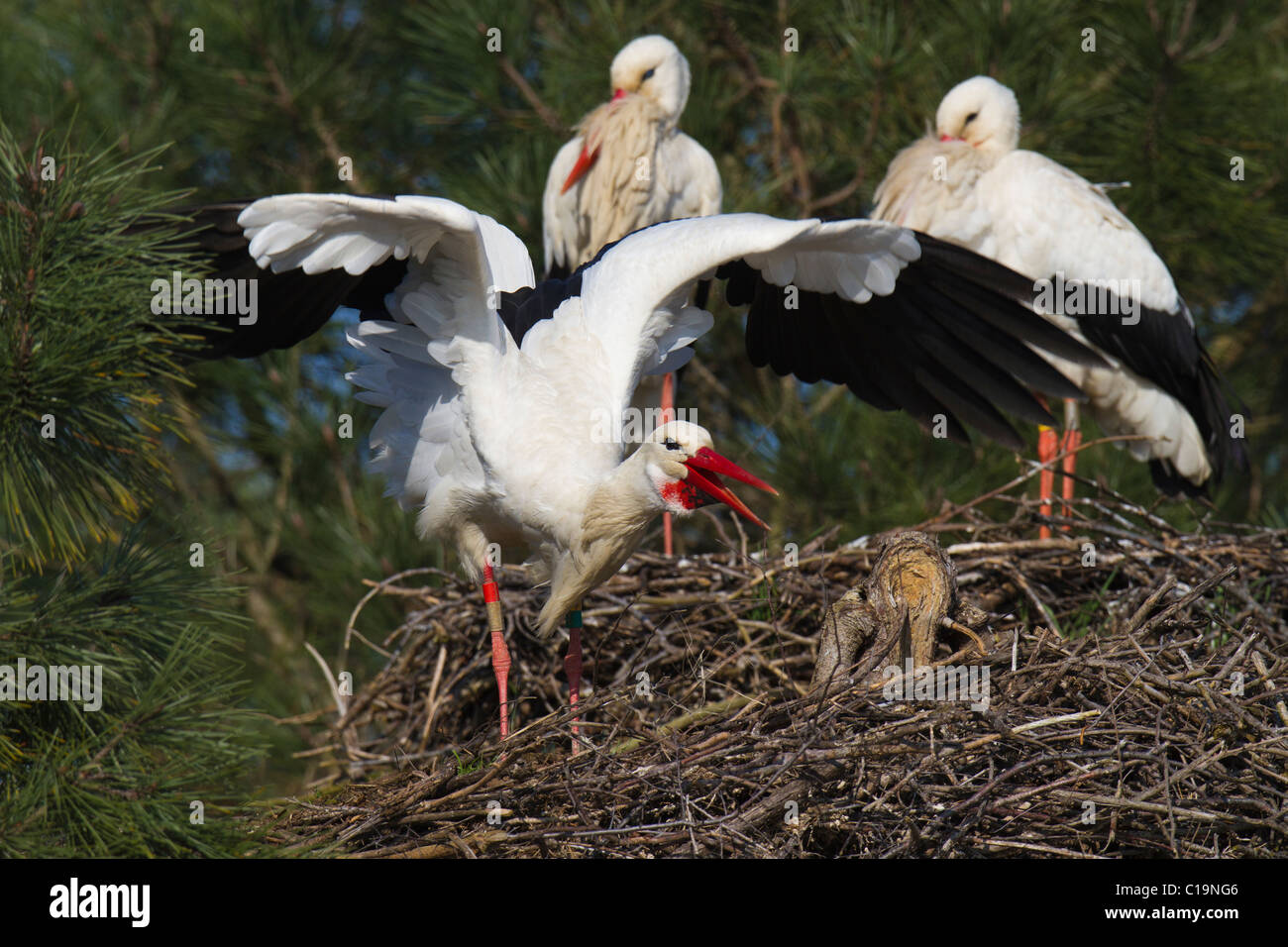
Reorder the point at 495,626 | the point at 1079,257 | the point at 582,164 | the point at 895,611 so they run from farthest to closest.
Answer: the point at 582,164, the point at 1079,257, the point at 495,626, the point at 895,611

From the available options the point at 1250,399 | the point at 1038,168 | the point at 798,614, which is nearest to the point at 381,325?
the point at 798,614

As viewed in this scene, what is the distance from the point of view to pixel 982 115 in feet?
17.6

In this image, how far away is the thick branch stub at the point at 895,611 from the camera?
3.55 meters

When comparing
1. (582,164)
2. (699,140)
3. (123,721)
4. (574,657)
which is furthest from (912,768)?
(699,140)

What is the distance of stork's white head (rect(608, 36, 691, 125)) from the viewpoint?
5.50 meters

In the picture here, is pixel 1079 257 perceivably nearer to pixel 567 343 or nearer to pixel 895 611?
pixel 895 611

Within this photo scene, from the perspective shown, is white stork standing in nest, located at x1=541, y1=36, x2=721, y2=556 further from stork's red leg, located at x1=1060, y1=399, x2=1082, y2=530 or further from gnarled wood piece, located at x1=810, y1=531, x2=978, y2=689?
gnarled wood piece, located at x1=810, y1=531, x2=978, y2=689

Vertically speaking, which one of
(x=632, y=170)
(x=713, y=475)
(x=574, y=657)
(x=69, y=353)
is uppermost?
(x=632, y=170)

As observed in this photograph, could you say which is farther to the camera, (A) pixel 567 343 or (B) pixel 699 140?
(B) pixel 699 140

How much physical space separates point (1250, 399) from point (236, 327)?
5055mm

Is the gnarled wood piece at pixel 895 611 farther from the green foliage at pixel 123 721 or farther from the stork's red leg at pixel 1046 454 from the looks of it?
the stork's red leg at pixel 1046 454

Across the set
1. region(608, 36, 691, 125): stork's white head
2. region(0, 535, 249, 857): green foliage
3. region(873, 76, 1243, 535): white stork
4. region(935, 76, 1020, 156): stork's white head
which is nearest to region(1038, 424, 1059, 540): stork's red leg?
region(873, 76, 1243, 535): white stork

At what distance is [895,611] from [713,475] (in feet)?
1.91

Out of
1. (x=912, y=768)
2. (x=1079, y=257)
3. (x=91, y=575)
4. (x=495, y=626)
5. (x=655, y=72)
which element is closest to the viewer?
(x=91, y=575)
